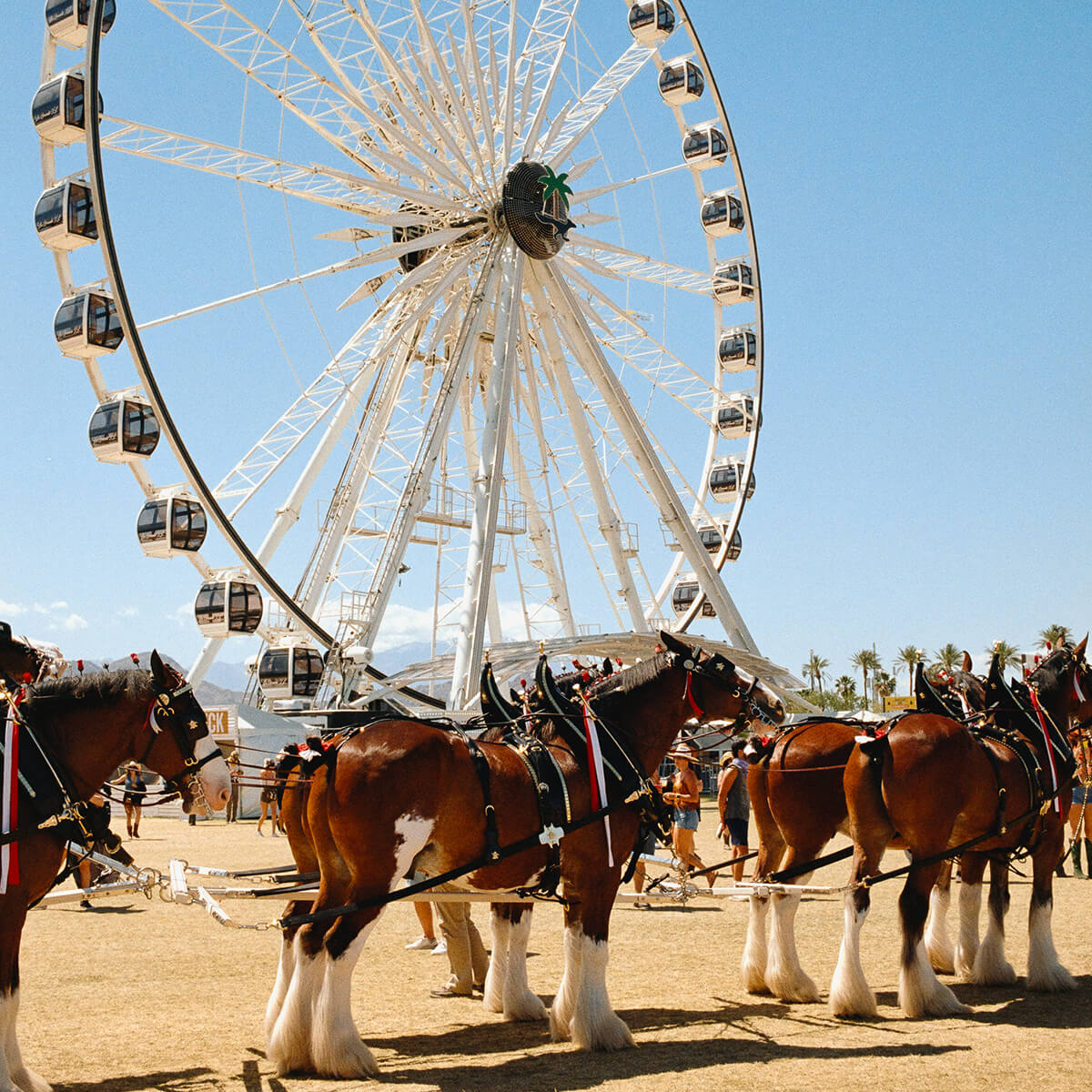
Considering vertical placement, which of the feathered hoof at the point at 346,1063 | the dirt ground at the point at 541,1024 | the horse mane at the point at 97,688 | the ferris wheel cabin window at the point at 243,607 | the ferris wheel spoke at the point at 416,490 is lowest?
the dirt ground at the point at 541,1024

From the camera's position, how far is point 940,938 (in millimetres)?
11898

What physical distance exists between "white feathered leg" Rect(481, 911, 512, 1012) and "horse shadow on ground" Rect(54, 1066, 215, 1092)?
2.77m

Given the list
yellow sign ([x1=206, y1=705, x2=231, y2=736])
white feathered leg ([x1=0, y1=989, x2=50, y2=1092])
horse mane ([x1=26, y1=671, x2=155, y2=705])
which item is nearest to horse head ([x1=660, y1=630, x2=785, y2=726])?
horse mane ([x1=26, y1=671, x2=155, y2=705])

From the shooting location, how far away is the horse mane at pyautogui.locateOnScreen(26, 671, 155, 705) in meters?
7.95

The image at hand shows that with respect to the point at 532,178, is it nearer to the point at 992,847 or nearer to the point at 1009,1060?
the point at 992,847

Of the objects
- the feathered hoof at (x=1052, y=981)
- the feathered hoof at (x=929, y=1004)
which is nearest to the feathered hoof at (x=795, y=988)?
the feathered hoof at (x=929, y=1004)

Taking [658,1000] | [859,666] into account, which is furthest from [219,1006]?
[859,666]

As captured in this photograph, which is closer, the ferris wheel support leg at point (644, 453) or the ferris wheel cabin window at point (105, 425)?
the ferris wheel cabin window at point (105, 425)

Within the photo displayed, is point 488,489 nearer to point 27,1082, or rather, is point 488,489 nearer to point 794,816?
point 794,816

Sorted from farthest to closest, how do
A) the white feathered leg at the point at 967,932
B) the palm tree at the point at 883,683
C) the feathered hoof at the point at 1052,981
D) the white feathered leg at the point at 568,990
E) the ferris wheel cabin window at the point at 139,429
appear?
1. the palm tree at the point at 883,683
2. the ferris wheel cabin window at the point at 139,429
3. the white feathered leg at the point at 967,932
4. the feathered hoof at the point at 1052,981
5. the white feathered leg at the point at 568,990

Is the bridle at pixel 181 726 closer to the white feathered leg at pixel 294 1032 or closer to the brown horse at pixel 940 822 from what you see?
the white feathered leg at pixel 294 1032

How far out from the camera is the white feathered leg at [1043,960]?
10.8 metres

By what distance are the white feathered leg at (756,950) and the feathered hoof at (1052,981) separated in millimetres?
2311

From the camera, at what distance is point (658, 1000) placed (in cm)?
1073
